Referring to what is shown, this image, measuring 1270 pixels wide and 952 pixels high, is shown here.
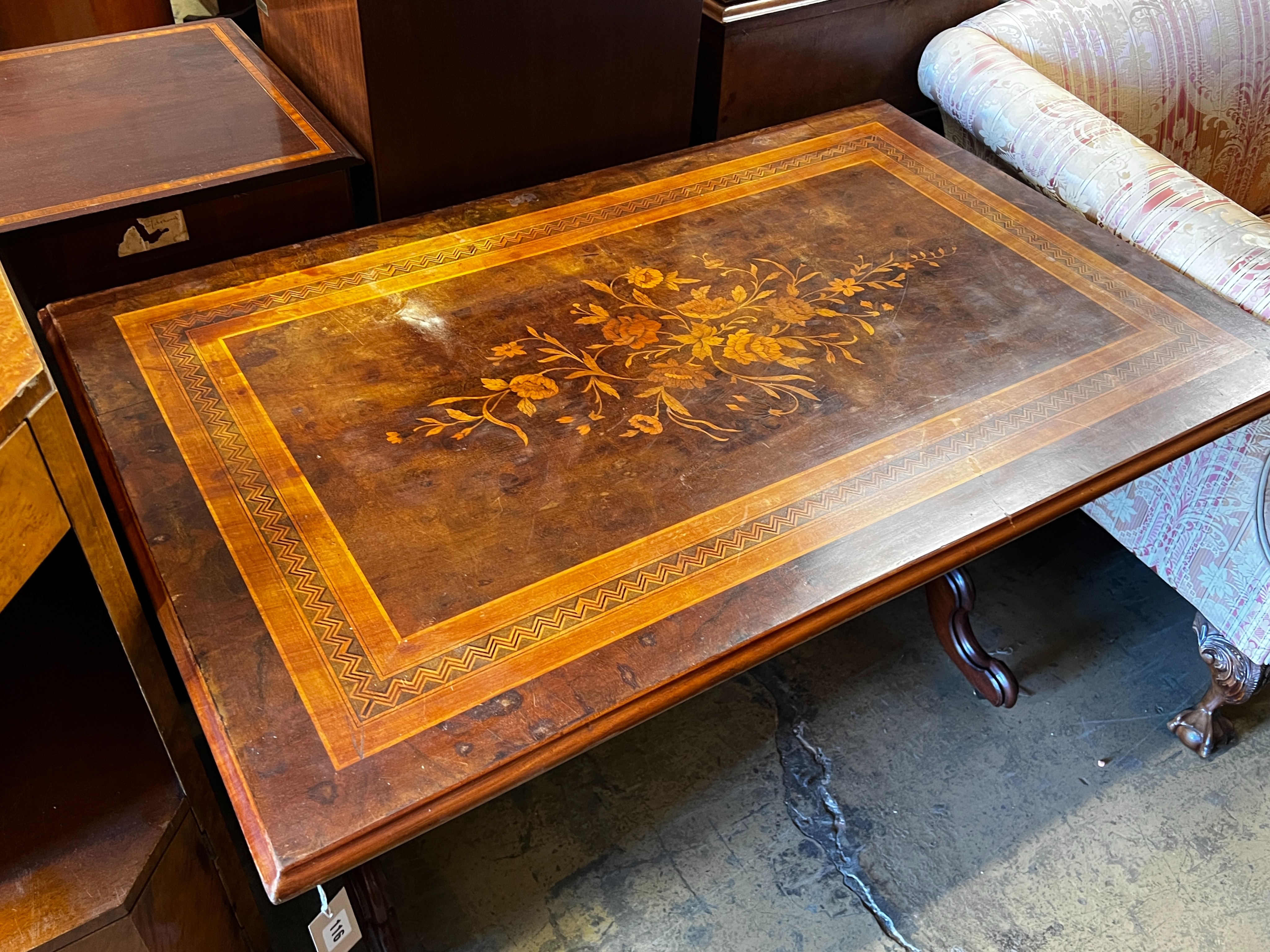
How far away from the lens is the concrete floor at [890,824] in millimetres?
1432

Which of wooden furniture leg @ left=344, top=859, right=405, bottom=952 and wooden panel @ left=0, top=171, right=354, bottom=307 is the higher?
wooden panel @ left=0, top=171, right=354, bottom=307

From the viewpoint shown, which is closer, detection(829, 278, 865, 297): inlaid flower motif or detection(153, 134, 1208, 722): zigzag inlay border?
detection(153, 134, 1208, 722): zigzag inlay border

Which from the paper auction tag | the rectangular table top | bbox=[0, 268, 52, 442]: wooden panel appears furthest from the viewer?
the paper auction tag

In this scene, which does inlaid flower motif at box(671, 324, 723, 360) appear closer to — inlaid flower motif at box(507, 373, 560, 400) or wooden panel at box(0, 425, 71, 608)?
inlaid flower motif at box(507, 373, 560, 400)

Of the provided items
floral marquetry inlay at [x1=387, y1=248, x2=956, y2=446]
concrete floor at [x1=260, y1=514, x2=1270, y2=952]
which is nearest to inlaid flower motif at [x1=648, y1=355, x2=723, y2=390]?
floral marquetry inlay at [x1=387, y1=248, x2=956, y2=446]

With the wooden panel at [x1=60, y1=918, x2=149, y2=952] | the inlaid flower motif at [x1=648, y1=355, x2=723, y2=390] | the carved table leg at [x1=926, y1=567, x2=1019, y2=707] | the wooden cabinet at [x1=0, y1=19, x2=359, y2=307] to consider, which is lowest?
the carved table leg at [x1=926, y1=567, x2=1019, y2=707]

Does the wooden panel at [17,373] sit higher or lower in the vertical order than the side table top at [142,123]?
higher

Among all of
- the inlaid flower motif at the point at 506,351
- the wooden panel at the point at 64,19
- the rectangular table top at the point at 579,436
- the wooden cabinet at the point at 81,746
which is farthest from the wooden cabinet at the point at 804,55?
the wooden panel at the point at 64,19

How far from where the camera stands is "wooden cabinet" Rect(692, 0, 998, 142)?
5.57ft

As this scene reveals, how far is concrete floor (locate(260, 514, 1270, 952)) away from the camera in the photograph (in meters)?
1.43

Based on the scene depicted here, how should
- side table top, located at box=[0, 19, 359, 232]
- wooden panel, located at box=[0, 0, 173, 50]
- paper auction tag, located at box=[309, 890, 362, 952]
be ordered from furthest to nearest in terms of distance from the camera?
wooden panel, located at box=[0, 0, 173, 50] → side table top, located at box=[0, 19, 359, 232] → paper auction tag, located at box=[309, 890, 362, 952]

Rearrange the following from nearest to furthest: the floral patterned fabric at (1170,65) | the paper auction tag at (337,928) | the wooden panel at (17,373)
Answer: the wooden panel at (17,373) → the paper auction tag at (337,928) → the floral patterned fabric at (1170,65)

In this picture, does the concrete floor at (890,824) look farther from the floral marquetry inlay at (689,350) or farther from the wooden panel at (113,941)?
the floral marquetry inlay at (689,350)

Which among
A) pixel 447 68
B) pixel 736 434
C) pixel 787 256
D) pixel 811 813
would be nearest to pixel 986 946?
pixel 811 813
